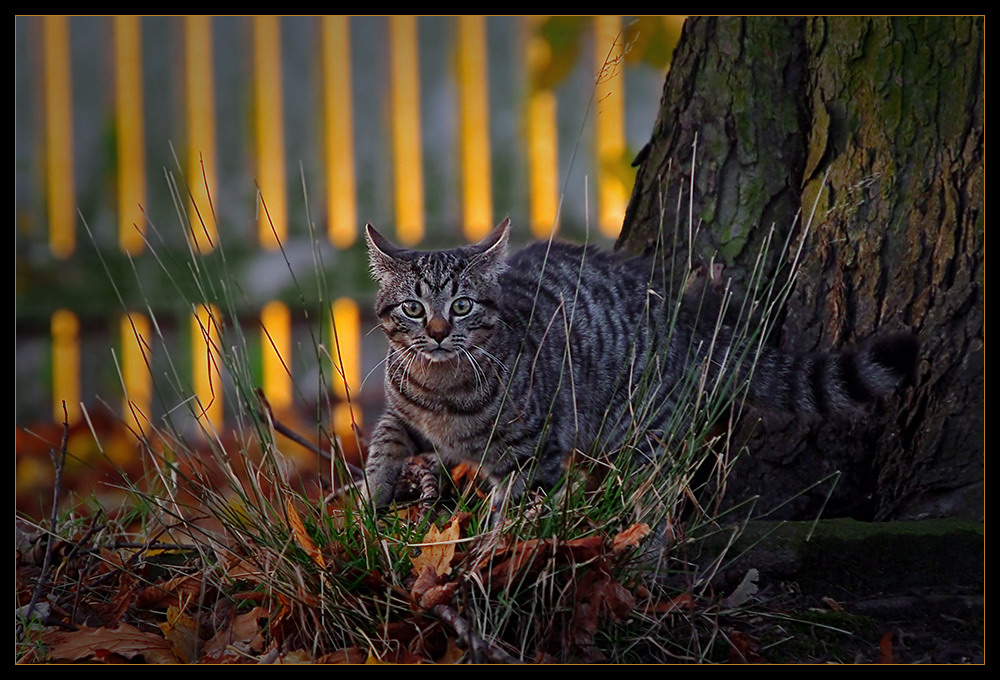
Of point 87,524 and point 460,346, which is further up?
point 460,346

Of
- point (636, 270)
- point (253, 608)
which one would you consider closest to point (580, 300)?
point (636, 270)

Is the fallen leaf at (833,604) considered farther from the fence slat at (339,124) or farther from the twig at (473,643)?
the fence slat at (339,124)

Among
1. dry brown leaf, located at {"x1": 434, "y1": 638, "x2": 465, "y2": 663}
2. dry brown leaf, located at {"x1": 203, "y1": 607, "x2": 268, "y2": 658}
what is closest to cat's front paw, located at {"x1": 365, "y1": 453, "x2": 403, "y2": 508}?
dry brown leaf, located at {"x1": 203, "y1": 607, "x2": 268, "y2": 658}

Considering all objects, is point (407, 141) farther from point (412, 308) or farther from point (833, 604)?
point (833, 604)

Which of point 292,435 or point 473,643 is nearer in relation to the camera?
point 473,643

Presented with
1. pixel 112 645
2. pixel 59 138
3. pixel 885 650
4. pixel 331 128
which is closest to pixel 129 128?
pixel 59 138

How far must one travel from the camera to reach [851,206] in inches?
102

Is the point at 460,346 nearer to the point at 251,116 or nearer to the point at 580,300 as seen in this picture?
the point at 580,300

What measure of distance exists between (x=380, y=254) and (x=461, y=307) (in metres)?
0.25

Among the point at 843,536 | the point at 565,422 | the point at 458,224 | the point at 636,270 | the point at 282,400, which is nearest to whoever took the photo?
the point at 843,536

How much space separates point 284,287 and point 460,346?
2319 mm

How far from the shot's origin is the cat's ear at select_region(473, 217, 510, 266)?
2.61 metres

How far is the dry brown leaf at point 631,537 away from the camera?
1.94 meters

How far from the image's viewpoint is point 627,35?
9.70ft
